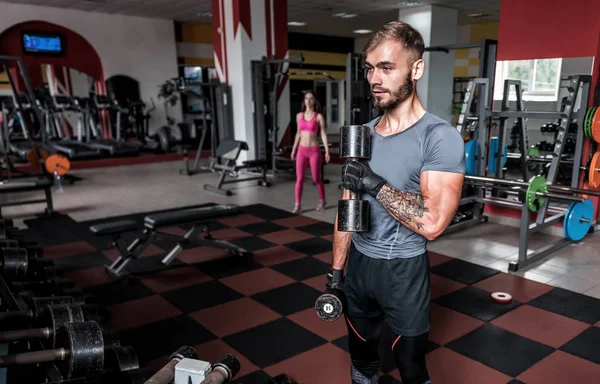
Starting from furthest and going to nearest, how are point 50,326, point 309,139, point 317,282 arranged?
point 309,139, point 317,282, point 50,326

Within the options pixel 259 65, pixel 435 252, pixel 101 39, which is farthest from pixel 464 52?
pixel 435 252

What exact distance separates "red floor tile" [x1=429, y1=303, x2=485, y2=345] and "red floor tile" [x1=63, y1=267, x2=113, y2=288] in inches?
69.4

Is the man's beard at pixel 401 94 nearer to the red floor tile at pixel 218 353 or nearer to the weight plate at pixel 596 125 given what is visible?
the red floor tile at pixel 218 353

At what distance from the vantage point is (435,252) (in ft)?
9.83

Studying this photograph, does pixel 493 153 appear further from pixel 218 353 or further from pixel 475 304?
pixel 218 353

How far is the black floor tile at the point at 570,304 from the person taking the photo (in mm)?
2102

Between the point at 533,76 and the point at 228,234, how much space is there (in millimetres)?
2587

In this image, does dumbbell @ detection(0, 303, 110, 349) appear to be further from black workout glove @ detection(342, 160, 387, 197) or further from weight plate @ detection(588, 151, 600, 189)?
weight plate @ detection(588, 151, 600, 189)

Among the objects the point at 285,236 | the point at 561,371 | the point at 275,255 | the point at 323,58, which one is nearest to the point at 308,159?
the point at 285,236

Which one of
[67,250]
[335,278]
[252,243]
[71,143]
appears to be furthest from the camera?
[71,143]

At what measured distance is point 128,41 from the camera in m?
8.31

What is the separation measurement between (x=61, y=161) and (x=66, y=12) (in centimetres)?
392

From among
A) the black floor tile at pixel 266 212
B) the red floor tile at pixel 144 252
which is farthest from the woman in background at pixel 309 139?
→ the red floor tile at pixel 144 252

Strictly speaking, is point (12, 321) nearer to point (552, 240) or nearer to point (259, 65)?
point (552, 240)
